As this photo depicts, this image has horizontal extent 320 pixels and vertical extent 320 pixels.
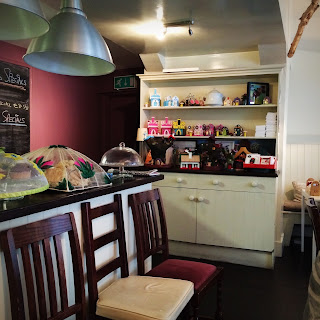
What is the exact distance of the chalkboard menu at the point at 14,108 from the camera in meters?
4.15

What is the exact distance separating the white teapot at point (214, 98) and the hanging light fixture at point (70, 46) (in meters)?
2.21

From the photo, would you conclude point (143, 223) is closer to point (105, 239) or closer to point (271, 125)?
point (105, 239)

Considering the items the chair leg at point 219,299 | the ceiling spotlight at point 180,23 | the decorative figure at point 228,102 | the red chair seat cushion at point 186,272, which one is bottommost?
the chair leg at point 219,299

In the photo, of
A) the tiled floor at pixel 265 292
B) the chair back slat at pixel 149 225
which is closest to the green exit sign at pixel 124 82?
the tiled floor at pixel 265 292

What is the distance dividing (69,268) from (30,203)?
0.49m

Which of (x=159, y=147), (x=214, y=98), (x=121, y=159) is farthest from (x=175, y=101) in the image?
(x=121, y=159)

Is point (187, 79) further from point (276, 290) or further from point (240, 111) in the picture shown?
point (276, 290)

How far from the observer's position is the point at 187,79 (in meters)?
4.28

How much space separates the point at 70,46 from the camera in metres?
1.69

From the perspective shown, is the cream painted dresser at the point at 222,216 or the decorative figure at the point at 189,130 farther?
the decorative figure at the point at 189,130

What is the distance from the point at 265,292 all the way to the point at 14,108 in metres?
3.56

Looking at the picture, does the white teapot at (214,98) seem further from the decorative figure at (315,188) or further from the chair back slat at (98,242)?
the chair back slat at (98,242)

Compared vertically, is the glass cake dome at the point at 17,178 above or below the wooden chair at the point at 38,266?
above

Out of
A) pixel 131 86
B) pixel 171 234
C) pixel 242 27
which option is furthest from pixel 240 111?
pixel 131 86
